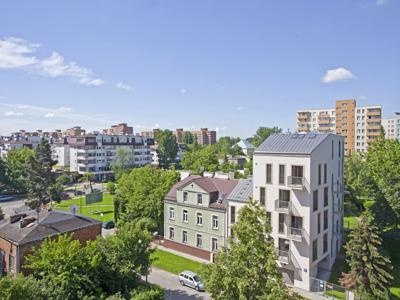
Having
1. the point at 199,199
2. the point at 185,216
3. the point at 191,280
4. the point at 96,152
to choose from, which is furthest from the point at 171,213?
the point at 96,152

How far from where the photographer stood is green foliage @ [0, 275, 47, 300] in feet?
56.1

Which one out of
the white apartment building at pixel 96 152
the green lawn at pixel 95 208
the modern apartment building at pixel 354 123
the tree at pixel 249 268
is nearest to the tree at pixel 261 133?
the modern apartment building at pixel 354 123

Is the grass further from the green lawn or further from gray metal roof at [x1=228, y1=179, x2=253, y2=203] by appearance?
the green lawn

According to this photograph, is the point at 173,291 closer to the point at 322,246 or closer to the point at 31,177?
the point at 322,246

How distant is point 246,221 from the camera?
16.1 meters

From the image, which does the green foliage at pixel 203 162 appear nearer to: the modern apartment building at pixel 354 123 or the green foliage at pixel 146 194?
the green foliage at pixel 146 194

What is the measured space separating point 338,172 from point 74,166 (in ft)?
297

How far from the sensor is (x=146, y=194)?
141 ft

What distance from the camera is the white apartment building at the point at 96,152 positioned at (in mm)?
100938

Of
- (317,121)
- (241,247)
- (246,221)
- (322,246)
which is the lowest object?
(322,246)

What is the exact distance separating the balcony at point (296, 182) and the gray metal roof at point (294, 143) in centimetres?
238

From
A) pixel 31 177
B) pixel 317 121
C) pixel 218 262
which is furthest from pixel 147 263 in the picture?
pixel 317 121

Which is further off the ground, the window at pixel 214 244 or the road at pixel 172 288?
the window at pixel 214 244

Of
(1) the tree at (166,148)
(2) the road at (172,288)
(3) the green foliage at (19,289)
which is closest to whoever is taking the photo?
(3) the green foliage at (19,289)
